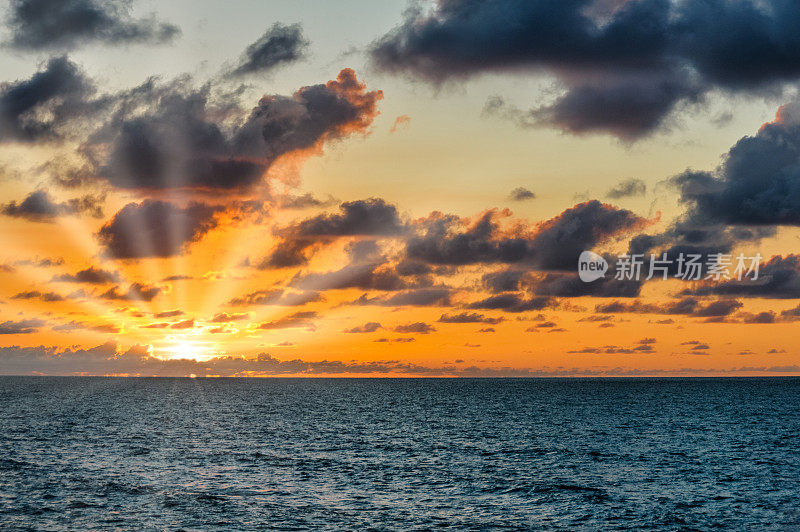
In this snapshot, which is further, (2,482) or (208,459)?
(208,459)

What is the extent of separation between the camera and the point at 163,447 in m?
85.2

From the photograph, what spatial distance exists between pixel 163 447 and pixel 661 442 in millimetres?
60489

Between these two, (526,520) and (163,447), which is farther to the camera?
(163,447)

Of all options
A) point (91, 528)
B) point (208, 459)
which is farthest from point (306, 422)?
point (91, 528)

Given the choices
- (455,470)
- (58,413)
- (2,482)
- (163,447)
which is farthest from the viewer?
(58,413)

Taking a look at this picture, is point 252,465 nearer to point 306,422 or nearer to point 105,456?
point 105,456

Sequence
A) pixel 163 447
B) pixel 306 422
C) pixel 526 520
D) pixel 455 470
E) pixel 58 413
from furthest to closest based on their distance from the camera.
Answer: pixel 58 413, pixel 306 422, pixel 163 447, pixel 455 470, pixel 526 520

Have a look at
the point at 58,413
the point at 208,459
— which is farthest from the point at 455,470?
the point at 58,413

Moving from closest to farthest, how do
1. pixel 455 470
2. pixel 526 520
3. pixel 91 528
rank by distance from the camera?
pixel 91 528 < pixel 526 520 < pixel 455 470

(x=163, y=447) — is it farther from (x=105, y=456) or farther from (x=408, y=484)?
(x=408, y=484)

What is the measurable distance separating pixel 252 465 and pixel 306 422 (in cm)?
5596

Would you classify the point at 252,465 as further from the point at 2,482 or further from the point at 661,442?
the point at 661,442

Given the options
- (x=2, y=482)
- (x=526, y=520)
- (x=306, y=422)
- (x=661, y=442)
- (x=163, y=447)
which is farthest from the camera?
(x=306, y=422)

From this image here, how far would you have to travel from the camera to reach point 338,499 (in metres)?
53.9
